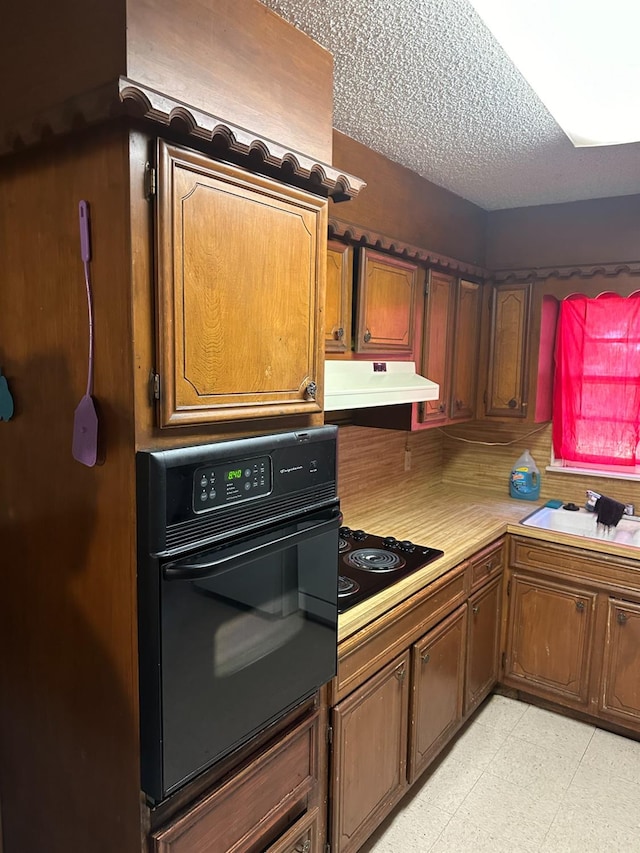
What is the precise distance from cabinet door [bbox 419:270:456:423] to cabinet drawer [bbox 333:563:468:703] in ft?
2.53

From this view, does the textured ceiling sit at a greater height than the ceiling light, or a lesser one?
lesser

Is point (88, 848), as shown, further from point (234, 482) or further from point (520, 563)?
point (520, 563)

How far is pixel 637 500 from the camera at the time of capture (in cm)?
300

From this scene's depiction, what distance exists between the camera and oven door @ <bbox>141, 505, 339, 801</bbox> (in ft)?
3.65

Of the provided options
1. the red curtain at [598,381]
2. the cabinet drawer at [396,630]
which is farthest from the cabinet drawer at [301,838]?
the red curtain at [598,381]

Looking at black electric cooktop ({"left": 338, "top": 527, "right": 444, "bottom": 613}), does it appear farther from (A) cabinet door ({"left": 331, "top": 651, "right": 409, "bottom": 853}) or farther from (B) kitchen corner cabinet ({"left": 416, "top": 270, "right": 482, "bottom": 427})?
(B) kitchen corner cabinet ({"left": 416, "top": 270, "right": 482, "bottom": 427})

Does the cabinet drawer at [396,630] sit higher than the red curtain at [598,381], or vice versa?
the red curtain at [598,381]

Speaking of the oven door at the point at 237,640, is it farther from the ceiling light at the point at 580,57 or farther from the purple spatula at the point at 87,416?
the ceiling light at the point at 580,57

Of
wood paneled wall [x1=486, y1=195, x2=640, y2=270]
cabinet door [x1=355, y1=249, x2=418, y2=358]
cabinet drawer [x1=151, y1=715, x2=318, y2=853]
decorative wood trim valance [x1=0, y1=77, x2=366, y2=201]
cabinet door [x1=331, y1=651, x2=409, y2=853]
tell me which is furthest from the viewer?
wood paneled wall [x1=486, y1=195, x2=640, y2=270]

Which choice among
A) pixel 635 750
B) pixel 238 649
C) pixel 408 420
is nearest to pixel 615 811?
pixel 635 750

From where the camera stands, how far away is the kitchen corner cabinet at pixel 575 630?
98.8 inches

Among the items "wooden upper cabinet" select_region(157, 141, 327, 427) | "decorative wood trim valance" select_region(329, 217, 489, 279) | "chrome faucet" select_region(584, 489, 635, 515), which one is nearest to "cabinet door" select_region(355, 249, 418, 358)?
"decorative wood trim valance" select_region(329, 217, 489, 279)

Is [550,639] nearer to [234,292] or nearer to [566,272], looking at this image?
[566,272]

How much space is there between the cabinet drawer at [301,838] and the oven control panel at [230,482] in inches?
37.2
